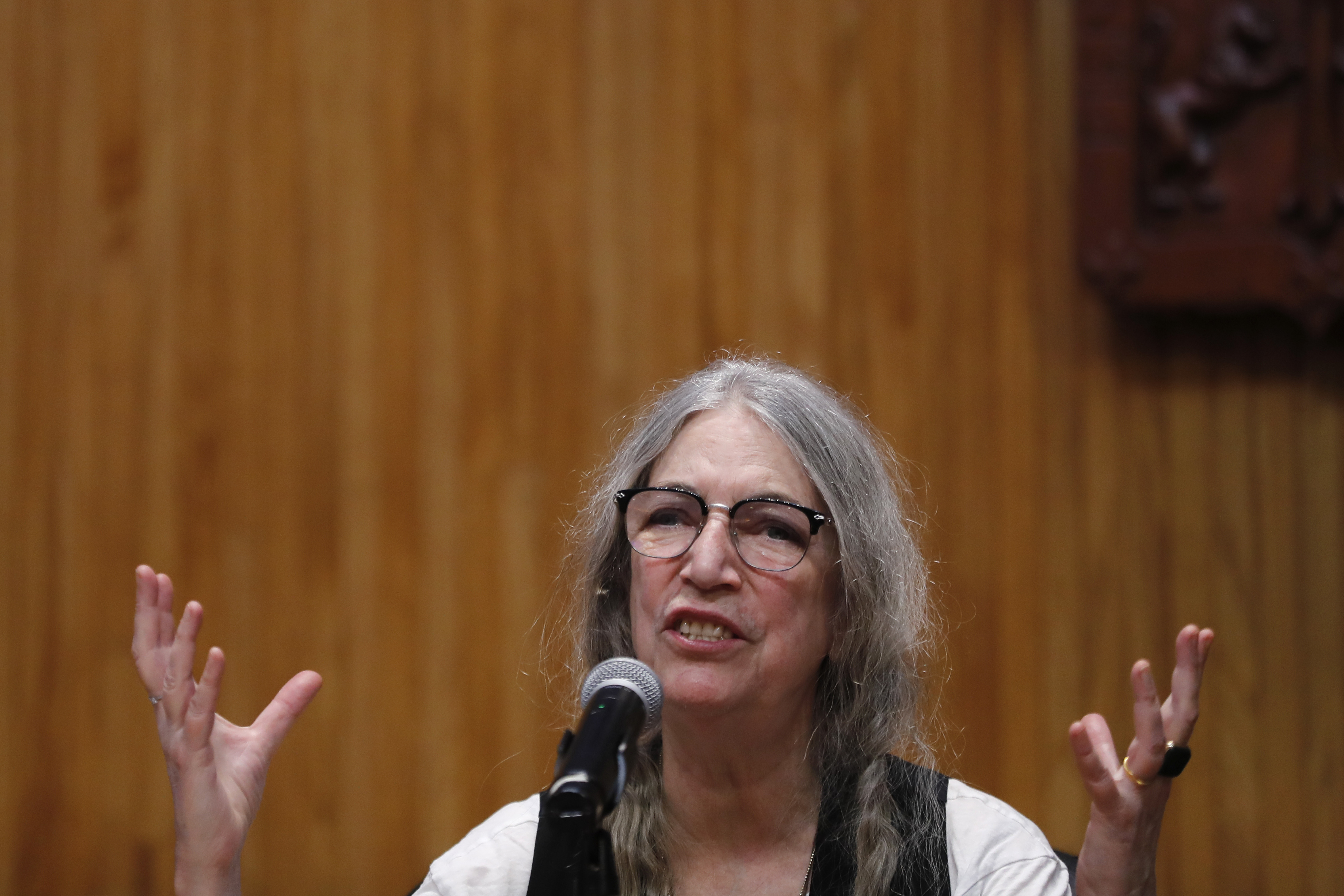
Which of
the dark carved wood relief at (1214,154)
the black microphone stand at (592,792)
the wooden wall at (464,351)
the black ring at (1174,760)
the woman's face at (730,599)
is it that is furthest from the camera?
the wooden wall at (464,351)

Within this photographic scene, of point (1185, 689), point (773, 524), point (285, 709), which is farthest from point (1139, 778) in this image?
point (285, 709)

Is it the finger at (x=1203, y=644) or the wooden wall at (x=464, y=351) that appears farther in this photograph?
the wooden wall at (x=464, y=351)

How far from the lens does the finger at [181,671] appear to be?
1697 mm

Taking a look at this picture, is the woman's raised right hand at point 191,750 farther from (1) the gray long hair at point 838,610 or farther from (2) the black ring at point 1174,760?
(2) the black ring at point 1174,760

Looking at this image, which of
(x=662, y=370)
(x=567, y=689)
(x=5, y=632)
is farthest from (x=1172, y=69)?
(x=5, y=632)

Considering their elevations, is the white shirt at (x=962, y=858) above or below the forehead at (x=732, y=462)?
below

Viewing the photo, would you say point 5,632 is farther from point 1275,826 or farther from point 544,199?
point 1275,826

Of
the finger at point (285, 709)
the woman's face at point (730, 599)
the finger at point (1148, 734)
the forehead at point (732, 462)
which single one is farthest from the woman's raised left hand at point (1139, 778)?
the finger at point (285, 709)

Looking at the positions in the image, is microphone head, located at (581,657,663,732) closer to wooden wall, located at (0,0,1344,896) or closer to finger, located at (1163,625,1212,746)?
finger, located at (1163,625,1212,746)

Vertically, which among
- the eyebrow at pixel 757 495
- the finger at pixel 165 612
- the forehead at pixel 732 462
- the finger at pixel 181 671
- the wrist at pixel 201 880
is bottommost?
the wrist at pixel 201 880

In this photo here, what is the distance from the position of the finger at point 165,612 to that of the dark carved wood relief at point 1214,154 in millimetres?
2317

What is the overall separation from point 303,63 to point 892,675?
2.42 meters

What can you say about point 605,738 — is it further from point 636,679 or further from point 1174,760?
point 1174,760

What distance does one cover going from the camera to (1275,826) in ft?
10.3
